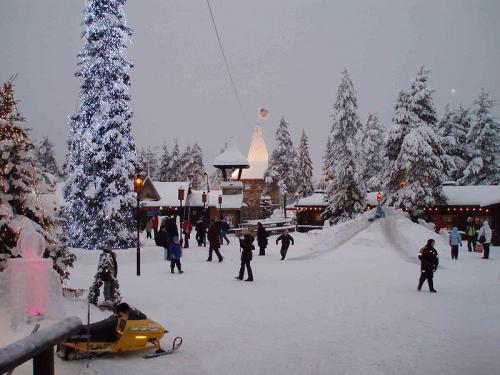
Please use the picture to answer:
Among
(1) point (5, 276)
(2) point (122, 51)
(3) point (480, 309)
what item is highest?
(2) point (122, 51)

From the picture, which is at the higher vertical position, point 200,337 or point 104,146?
point 104,146

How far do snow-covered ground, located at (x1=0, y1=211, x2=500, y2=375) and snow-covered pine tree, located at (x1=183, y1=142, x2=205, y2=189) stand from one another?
186ft

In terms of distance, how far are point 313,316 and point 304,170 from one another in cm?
5864

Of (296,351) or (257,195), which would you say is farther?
(257,195)

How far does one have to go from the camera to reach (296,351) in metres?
8.08

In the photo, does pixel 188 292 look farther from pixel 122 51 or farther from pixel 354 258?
pixel 122 51

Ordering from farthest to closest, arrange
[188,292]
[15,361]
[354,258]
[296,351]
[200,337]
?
[354,258]
[188,292]
[200,337]
[296,351]
[15,361]

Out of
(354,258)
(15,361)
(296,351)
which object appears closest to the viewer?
(15,361)

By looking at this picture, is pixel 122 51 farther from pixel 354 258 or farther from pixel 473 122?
pixel 473 122

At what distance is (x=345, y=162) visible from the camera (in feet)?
142

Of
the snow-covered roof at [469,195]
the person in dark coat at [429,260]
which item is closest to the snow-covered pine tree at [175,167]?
the snow-covered roof at [469,195]

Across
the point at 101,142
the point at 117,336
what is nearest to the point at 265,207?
the point at 101,142

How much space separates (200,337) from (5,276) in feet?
13.0

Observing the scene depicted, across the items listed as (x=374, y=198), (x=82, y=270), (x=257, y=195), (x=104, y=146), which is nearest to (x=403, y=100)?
(x=374, y=198)
